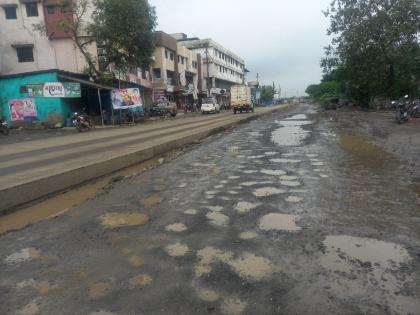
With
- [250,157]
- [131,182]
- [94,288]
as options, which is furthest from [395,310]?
[250,157]

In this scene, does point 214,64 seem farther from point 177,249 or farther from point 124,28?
point 177,249

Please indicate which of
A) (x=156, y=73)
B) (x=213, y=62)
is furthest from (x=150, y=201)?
(x=213, y=62)

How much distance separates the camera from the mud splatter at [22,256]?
3577 millimetres

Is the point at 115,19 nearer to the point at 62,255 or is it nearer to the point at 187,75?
the point at 62,255

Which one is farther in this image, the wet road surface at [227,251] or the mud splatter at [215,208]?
the mud splatter at [215,208]

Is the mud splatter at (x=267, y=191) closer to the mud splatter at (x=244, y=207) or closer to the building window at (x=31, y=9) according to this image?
the mud splatter at (x=244, y=207)

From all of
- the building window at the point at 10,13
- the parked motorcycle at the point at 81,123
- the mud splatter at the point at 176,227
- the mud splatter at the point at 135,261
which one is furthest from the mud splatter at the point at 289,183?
the building window at the point at 10,13

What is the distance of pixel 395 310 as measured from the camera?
2.51 metres

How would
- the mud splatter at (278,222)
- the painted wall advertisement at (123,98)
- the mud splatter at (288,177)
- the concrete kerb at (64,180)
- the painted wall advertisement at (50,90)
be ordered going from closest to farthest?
the mud splatter at (278,222) < the concrete kerb at (64,180) < the mud splatter at (288,177) < the painted wall advertisement at (50,90) < the painted wall advertisement at (123,98)

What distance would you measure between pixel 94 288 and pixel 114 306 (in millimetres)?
356

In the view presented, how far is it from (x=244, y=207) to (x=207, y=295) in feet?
7.63

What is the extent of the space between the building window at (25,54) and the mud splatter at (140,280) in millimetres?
31609

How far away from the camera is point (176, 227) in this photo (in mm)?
4305

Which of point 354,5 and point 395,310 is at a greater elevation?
point 354,5
